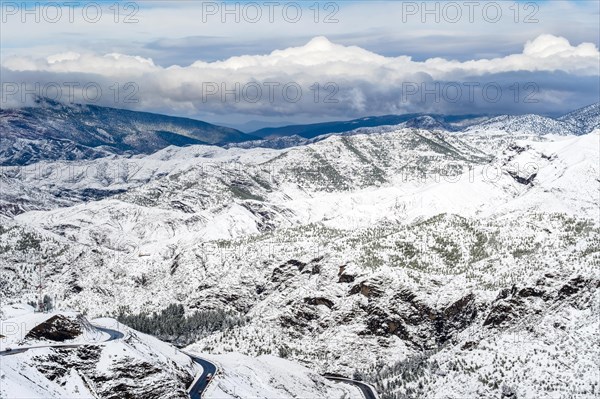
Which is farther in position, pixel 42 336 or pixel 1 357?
pixel 42 336

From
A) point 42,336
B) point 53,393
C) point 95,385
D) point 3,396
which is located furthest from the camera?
point 42,336

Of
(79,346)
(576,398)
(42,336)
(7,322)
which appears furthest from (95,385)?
(576,398)

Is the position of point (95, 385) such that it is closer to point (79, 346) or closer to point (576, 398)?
point (79, 346)

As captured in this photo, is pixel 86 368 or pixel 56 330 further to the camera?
pixel 56 330

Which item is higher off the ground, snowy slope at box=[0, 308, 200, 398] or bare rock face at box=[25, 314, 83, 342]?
bare rock face at box=[25, 314, 83, 342]

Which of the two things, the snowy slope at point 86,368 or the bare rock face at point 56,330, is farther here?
the bare rock face at point 56,330

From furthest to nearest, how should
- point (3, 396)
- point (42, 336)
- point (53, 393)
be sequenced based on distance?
1. point (42, 336)
2. point (53, 393)
3. point (3, 396)

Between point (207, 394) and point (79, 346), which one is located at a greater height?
point (79, 346)

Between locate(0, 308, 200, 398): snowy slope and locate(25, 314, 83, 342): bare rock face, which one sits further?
locate(25, 314, 83, 342): bare rock face

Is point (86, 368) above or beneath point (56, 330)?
beneath

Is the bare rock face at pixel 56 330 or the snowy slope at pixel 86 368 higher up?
the bare rock face at pixel 56 330

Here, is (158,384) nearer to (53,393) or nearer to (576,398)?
(53,393)
